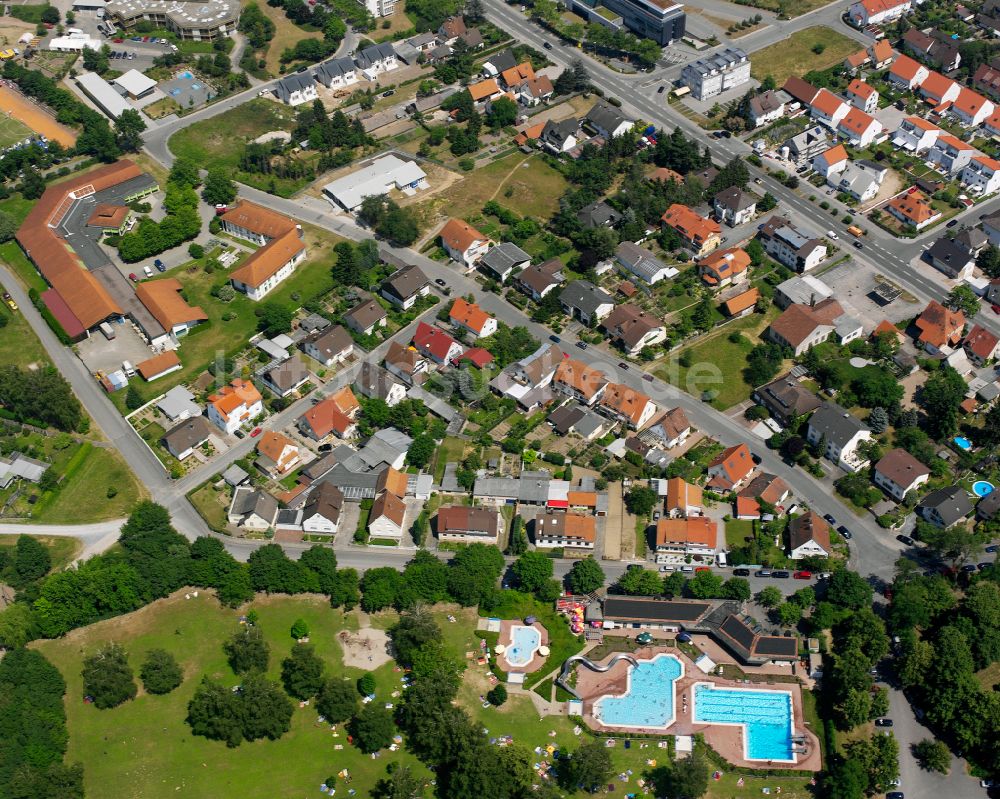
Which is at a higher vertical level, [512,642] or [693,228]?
[693,228]

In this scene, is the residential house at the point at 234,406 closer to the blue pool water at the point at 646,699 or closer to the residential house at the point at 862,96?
the blue pool water at the point at 646,699

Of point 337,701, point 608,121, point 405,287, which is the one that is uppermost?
point 608,121

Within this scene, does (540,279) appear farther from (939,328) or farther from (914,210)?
(914,210)

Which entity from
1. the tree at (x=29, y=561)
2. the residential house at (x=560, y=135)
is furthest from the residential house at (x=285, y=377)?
the residential house at (x=560, y=135)

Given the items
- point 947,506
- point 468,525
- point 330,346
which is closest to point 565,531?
point 468,525

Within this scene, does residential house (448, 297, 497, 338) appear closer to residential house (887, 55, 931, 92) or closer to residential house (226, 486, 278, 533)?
residential house (226, 486, 278, 533)

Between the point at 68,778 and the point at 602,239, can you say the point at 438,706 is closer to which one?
the point at 68,778

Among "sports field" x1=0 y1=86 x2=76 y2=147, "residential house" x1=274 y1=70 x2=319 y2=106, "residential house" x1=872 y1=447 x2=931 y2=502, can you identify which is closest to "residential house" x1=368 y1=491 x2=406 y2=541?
"residential house" x1=872 y1=447 x2=931 y2=502
